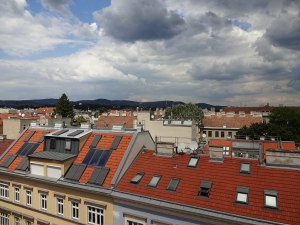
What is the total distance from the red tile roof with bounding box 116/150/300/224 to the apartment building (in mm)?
1793

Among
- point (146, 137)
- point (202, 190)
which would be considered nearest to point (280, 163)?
point (202, 190)

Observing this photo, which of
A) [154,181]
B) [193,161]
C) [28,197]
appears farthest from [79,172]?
[193,161]

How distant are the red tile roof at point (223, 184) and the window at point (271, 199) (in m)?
0.25

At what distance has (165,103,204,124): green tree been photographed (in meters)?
83.6

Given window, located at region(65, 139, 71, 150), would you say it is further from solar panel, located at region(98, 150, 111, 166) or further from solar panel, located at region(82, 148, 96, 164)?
solar panel, located at region(98, 150, 111, 166)

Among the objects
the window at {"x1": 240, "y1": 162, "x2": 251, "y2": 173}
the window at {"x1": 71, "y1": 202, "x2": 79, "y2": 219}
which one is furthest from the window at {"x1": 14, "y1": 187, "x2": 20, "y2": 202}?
the window at {"x1": 240, "y1": 162, "x2": 251, "y2": 173}

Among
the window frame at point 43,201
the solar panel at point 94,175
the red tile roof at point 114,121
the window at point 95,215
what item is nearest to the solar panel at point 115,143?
the solar panel at point 94,175

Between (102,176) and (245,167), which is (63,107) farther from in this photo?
(245,167)

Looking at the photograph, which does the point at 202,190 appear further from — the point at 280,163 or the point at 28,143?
the point at 28,143

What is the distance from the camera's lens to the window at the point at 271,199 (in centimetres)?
1587

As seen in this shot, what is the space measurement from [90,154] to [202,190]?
11.2m

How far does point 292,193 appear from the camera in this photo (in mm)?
16250

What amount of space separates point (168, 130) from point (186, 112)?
4136 cm

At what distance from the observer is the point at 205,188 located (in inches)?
715
